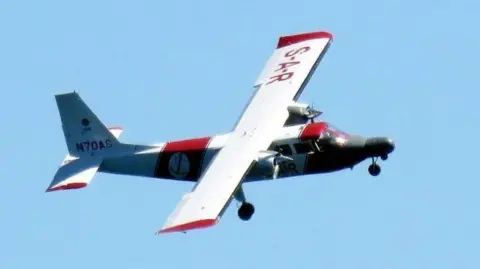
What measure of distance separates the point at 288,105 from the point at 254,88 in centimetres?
370

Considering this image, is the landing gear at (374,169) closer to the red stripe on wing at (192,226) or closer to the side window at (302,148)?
the side window at (302,148)

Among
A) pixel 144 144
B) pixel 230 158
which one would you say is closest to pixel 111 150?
pixel 144 144

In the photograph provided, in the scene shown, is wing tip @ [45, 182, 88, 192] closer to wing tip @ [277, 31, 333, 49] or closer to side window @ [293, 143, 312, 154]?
side window @ [293, 143, 312, 154]

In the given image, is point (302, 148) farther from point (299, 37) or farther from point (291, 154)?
point (299, 37)

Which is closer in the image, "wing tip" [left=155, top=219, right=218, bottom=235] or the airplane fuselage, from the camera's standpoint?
"wing tip" [left=155, top=219, right=218, bottom=235]

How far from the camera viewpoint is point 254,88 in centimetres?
8844

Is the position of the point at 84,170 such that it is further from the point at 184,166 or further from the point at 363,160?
the point at 363,160

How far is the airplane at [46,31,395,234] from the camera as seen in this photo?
261 ft

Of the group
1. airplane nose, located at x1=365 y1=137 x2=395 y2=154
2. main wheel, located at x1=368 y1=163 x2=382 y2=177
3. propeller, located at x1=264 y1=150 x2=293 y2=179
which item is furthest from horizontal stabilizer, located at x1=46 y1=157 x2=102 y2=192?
airplane nose, located at x1=365 y1=137 x2=395 y2=154

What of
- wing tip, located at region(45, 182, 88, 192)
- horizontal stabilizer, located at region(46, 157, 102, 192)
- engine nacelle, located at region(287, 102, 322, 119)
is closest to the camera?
wing tip, located at region(45, 182, 88, 192)

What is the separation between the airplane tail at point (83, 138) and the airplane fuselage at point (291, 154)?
2.90 m

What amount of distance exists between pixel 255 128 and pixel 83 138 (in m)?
8.94

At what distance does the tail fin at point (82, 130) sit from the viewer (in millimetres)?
85688

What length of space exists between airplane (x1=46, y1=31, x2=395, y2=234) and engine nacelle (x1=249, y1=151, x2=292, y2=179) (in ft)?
0.15
